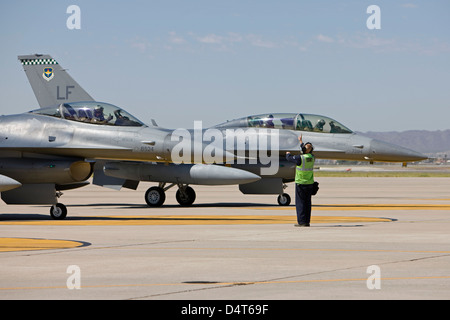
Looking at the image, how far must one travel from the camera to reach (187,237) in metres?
14.3

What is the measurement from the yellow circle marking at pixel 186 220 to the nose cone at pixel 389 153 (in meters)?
5.86

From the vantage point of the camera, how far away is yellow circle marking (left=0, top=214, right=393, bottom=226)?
708 inches

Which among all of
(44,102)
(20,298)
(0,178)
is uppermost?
(44,102)

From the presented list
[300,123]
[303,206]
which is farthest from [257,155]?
[303,206]

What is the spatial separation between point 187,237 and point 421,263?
16.6 ft

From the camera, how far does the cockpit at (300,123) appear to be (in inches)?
1006

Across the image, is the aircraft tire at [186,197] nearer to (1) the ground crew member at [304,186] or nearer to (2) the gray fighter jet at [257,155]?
(2) the gray fighter jet at [257,155]

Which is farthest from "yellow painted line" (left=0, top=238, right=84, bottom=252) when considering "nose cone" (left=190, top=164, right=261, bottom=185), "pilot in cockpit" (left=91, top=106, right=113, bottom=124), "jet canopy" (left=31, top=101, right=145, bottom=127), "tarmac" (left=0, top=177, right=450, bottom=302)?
"nose cone" (left=190, top=164, right=261, bottom=185)


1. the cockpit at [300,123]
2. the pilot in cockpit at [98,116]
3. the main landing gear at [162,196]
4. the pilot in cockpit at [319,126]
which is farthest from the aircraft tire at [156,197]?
the pilot in cockpit at [319,126]

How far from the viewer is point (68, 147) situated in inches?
790

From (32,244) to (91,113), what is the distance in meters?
8.33

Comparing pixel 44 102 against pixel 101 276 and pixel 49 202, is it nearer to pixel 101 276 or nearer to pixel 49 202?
pixel 49 202

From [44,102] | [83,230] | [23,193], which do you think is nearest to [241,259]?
[83,230]

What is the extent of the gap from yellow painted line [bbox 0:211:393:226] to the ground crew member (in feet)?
4.39
